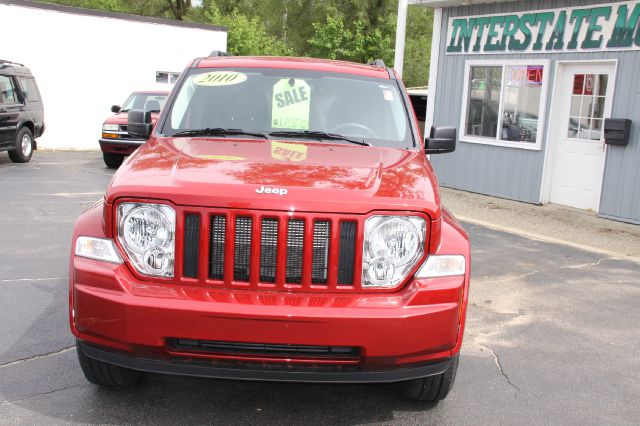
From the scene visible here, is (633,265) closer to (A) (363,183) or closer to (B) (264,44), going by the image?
(A) (363,183)

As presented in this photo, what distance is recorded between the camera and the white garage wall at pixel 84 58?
20922 mm

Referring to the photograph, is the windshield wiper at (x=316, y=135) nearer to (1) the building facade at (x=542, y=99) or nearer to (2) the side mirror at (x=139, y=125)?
(2) the side mirror at (x=139, y=125)

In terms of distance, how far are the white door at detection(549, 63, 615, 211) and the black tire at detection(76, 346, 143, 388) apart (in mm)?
9207

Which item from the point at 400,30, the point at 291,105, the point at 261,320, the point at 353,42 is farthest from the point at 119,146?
the point at 353,42

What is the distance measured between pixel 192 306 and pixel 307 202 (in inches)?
27.1

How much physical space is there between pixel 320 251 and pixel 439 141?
81.4 inches

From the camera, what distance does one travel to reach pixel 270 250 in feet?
10.4

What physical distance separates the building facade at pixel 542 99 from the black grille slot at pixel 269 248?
8.80m

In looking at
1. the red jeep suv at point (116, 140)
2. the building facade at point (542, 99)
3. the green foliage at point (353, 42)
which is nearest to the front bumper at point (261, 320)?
the building facade at point (542, 99)

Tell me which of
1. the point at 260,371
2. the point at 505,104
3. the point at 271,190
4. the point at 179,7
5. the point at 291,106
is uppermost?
the point at 179,7

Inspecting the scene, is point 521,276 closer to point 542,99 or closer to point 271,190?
point 271,190

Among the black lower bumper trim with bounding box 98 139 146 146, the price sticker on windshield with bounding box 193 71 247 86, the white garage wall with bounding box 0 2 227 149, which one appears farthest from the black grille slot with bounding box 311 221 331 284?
the white garage wall with bounding box 0 2 227 149

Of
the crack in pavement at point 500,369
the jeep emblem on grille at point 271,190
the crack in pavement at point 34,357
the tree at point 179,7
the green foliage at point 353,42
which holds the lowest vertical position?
the crack in pavement at point 34,357

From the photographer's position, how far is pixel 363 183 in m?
3.40
